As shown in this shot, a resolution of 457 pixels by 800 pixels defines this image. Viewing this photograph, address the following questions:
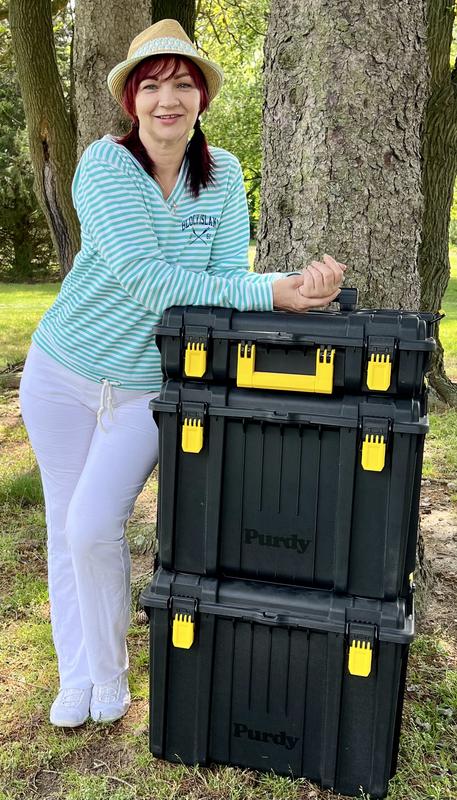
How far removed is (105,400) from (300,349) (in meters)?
0.68

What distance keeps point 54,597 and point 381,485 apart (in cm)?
124

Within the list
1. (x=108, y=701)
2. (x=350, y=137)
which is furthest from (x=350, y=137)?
(x=108, y=701)

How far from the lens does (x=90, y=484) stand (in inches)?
97.4

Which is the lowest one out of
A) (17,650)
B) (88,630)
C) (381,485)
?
(17,650)

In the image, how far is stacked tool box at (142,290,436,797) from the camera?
216cm

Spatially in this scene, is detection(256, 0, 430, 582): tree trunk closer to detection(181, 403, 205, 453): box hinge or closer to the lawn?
detection(181, 403, 205, 453): box hinge

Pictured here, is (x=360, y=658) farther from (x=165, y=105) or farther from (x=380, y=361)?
(x=165, y=105)

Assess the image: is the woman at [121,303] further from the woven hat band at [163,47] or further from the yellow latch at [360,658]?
the yellow latch at [360,658]

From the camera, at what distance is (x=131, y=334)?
249cm

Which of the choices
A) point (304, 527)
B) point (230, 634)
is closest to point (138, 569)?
point (230, 634)

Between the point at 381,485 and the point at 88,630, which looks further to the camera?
the point at 88,630

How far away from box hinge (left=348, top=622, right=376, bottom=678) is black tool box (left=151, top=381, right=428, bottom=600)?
9 cm

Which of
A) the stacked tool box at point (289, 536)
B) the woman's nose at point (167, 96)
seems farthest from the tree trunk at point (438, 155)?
the stacked tool box at point (289, 536)

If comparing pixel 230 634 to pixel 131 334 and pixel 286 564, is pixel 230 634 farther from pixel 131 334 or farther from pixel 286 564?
pixel 131 334
